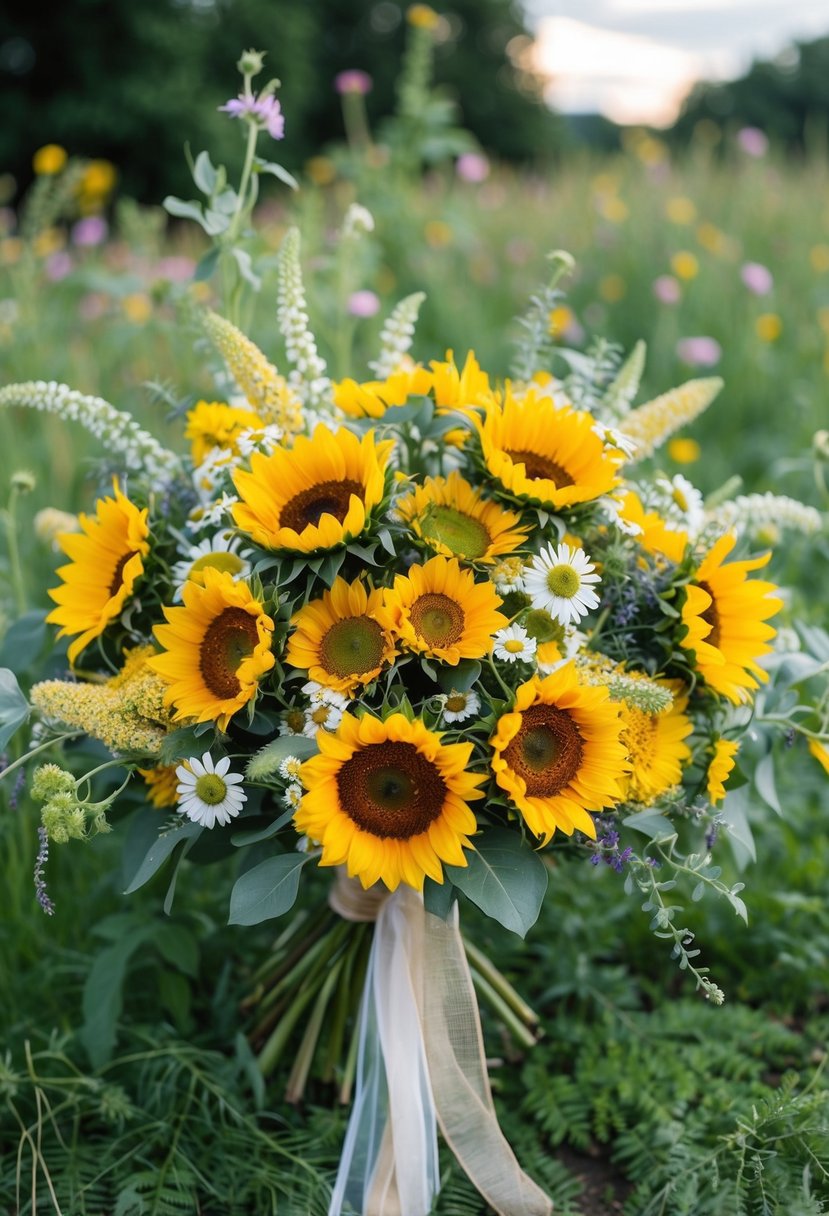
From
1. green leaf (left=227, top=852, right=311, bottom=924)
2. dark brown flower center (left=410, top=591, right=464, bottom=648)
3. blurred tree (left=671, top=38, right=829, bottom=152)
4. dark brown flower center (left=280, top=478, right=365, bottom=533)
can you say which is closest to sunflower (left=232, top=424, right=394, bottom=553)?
dark brown flower center (left=280, top=478, right=365, bottom=533)

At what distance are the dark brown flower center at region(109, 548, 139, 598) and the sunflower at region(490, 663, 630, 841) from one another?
1.58ft

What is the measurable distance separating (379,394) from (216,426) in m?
0.20

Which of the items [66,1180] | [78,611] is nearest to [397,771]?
[78,611]

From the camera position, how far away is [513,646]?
114 centimetres

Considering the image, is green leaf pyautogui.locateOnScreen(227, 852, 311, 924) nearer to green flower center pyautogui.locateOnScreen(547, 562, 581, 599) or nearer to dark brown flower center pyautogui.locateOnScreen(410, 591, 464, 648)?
dark brown flower center pyautogui.locateOnScreen(410, 591, 464, 648)

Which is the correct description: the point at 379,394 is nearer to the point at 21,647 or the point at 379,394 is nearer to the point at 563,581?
the point at 563,581

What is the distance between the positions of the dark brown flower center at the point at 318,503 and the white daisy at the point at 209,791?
0.26 meters

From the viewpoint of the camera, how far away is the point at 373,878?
1104mm

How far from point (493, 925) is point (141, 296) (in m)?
2.55

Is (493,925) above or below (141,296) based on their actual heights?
below

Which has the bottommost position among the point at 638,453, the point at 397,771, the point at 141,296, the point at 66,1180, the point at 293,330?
the point at 66,1180

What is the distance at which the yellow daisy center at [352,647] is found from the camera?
114 cm

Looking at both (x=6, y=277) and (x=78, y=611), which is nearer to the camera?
(x=78, y=611)

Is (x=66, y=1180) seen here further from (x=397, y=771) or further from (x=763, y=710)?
(x=763, y=710)
